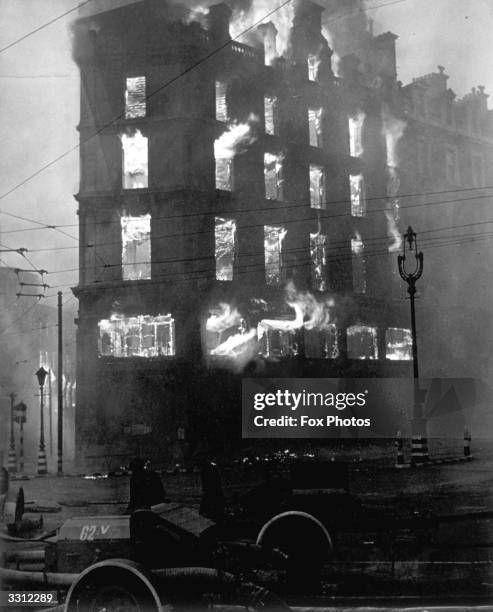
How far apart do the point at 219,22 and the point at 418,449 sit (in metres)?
25.6

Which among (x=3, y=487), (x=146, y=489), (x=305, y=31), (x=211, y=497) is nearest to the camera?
(x=146, y=489)

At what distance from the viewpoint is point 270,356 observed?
3897 cm

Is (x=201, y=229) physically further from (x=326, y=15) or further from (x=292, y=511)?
(x=292, y=511)

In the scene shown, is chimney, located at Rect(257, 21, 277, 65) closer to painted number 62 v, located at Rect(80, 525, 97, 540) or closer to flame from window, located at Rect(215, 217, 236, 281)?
flame from window, located at Rect(215, 217, 236, 281)

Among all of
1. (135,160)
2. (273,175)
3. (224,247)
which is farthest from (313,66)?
(224,247)

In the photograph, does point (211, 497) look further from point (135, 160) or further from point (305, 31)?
point (305, 31)

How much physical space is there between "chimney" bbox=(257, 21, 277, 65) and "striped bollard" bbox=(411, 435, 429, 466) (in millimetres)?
24459

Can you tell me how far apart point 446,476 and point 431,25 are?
13.6 meters

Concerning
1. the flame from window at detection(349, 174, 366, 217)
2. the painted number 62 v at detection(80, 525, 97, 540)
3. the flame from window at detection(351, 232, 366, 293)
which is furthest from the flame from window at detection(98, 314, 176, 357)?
the painted number 62 v at detection(80, 525, 97, 540)

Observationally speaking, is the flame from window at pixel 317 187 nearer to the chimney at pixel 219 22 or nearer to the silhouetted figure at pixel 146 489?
the chimney at pixel 219 22

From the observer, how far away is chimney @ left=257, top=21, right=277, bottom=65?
4041 centimetres

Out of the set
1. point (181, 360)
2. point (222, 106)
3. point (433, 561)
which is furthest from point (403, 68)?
point (433, 561)

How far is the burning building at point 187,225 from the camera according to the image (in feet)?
122

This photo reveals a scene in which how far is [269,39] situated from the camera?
40.8 metres
